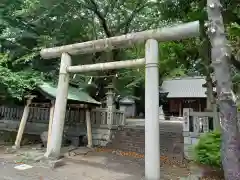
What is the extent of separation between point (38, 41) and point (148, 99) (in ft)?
29.8

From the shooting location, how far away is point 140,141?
11820 mm

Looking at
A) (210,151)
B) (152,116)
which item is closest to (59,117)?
(152,116)

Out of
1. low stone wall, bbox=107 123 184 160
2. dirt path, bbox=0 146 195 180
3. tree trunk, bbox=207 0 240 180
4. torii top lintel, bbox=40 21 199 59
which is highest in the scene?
torii top lintel, bbox=40 21 199 59

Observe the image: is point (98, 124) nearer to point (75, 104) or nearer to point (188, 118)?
point (75, 104)

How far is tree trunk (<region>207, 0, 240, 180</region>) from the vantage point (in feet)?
16.0

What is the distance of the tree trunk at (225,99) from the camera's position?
192 inches

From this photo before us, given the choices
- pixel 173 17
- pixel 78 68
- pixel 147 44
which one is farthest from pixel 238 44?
pixel 78 68

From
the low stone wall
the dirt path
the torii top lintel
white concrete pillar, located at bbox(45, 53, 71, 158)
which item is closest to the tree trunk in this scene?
the torii top lintel

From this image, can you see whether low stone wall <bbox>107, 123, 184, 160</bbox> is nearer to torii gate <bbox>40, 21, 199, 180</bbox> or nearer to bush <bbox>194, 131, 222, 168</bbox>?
bush <bbox>194, 131, 222, 168</bbox>

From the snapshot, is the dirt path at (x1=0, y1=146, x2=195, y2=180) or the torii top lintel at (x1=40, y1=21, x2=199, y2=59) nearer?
the torii top lintel at (x1=40, y1=21, x2=199, y2=59)

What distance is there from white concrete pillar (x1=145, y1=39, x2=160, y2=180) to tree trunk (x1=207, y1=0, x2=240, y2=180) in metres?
1.62

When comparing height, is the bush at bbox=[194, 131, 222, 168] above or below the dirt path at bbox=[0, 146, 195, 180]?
above

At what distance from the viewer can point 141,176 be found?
6.76 meters

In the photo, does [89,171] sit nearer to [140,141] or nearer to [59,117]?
[59,117]
